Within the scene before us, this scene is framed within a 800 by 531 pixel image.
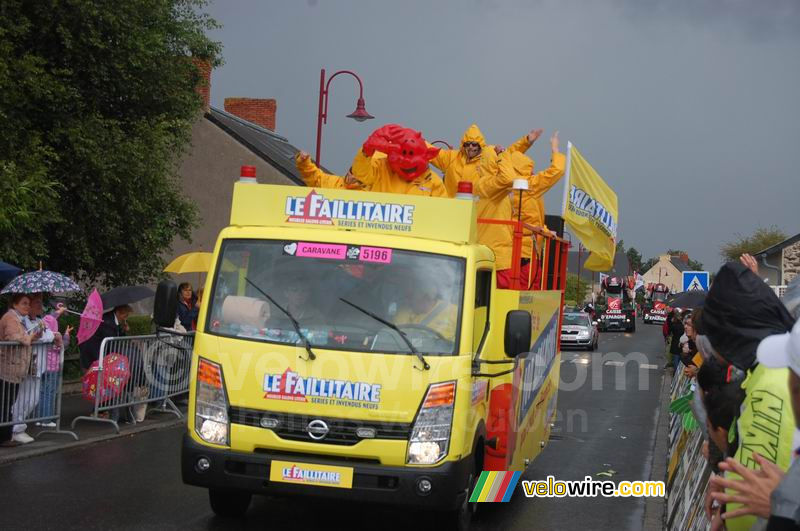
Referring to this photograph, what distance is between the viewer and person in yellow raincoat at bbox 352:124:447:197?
938 cm

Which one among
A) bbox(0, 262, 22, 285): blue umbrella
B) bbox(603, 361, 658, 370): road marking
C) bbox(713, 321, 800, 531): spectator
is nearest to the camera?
bbox(713, 321, 800, 531): spectator

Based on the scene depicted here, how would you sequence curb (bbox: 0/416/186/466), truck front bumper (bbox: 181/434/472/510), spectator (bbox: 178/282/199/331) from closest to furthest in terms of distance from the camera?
truck front bumper (bbox: 181/434/472/510)
curb (bbox: 0/416/186/466)
spectator (bbox: 178/282/199/331)

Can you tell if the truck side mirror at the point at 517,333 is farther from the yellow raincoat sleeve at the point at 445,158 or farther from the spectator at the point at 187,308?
the spectator at the point at 187,308

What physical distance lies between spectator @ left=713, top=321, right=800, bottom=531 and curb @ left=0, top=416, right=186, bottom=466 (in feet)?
29.9

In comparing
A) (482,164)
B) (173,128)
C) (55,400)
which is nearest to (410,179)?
(482,164)

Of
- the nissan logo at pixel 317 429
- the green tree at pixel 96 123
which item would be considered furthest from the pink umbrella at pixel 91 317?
the nissan logo at pixel 317 429

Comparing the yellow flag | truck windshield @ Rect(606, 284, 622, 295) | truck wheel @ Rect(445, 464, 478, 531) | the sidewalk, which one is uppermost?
the yellow flag

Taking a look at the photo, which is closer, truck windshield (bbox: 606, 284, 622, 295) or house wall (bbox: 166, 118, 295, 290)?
house wall (bbox: 166, 118, 295, 290)

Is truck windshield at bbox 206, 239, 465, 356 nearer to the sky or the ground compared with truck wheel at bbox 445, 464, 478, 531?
nearer to the sky

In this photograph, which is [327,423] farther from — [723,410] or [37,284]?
[37,284]

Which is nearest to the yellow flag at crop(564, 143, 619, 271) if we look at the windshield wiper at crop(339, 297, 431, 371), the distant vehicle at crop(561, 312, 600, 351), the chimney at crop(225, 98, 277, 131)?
the windshield wiper at crop(339, 297, 431, 371)

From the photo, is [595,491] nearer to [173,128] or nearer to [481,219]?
[481,219]

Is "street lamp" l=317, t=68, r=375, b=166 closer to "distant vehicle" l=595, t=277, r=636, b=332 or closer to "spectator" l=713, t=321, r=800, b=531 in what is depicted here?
"spectator" l=713, t=321, r=800, b=531

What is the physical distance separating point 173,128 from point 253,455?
52.6ft
